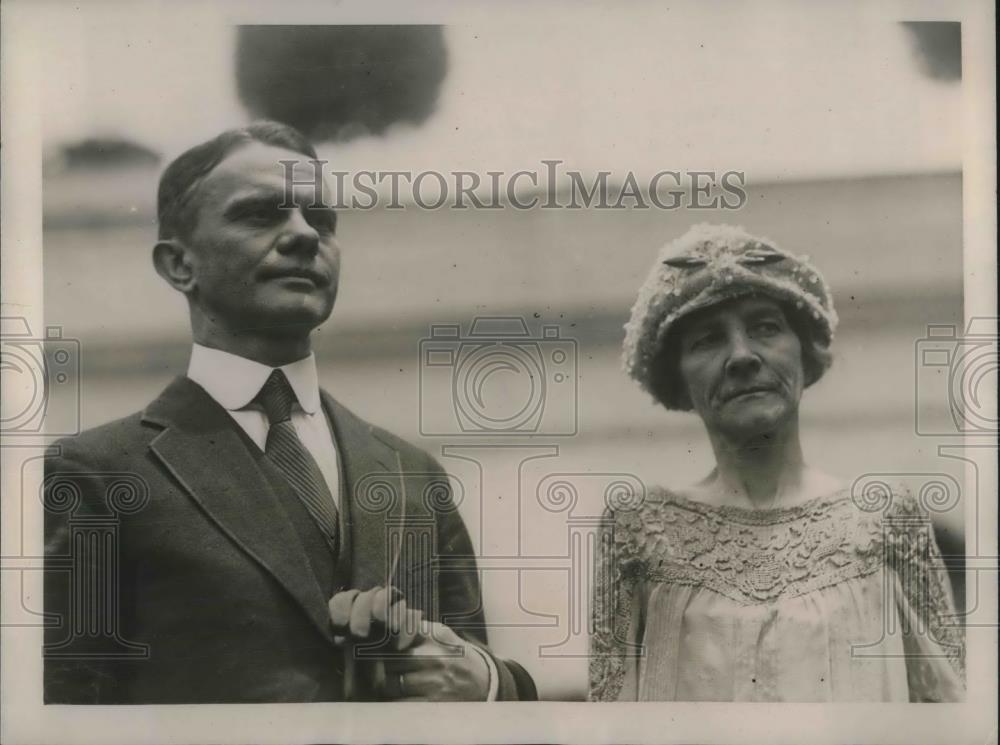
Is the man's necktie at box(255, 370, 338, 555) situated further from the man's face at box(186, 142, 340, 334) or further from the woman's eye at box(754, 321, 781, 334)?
the woman's eye at box(754, 321, 781, 334)

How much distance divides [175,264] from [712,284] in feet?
4.73

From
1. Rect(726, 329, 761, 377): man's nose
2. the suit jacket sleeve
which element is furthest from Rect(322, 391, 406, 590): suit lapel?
Rect(726, 329, 761, 377): man's nose

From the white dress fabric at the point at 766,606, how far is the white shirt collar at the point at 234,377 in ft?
2.98

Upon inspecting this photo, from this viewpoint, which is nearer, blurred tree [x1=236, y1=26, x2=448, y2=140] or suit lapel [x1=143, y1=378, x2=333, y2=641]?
suit lapel [x1=143, y1=378, x2=333, y2=641]

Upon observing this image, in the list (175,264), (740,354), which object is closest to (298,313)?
(175,264)

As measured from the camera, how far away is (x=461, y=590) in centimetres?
292

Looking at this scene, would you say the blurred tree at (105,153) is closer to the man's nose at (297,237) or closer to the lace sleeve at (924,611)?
the man's nose at (297,237)

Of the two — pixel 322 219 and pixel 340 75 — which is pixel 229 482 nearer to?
pixel 322 219

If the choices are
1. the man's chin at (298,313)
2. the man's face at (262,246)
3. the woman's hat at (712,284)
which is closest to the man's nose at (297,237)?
the man's face at (262,246)

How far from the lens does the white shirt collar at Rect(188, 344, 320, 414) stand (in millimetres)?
2906

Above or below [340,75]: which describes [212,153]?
below

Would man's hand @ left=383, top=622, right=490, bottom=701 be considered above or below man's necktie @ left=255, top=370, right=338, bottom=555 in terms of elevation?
below

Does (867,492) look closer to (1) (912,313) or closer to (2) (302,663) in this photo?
(1) (912,313)

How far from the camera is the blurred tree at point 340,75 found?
2.95 meters
